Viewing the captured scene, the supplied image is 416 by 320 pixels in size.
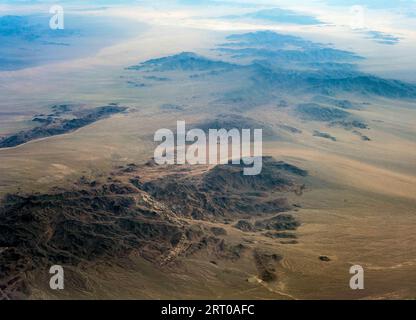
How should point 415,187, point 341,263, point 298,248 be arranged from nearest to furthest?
point 341,263 → point 298,248 → point 415,187

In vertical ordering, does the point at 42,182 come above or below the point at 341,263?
above

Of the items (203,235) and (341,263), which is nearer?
(341,263)

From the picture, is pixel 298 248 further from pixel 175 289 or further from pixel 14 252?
pixel 14 252

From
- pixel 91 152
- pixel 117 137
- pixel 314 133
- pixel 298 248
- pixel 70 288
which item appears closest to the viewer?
pixel 70 288

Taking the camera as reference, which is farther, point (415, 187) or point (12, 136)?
point (12, 136)

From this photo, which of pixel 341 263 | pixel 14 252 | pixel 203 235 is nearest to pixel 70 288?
pixel 14 252
